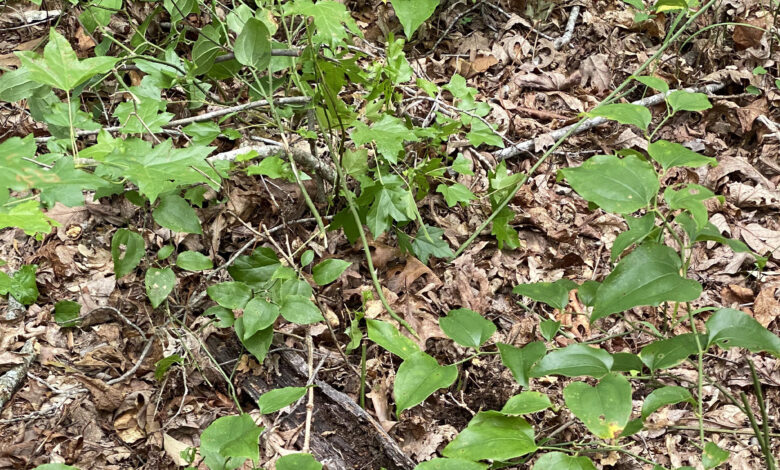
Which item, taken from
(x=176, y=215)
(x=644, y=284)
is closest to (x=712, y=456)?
(x=644, y=284)

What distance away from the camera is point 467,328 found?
5.91 ft

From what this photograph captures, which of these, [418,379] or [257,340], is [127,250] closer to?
[257,340]

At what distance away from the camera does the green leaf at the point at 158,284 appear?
228cm

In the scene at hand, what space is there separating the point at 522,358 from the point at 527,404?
14 cm

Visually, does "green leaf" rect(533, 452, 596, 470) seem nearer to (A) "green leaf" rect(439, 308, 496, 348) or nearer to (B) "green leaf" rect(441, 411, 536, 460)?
(B) "green leaf" rect(441, 411, 536, 460)

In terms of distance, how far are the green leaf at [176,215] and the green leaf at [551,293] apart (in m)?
1.17

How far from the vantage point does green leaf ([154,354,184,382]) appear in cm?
222

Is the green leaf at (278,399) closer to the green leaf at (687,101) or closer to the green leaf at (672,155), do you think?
the green leaf at (672,155)

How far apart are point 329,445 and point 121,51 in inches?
90.9

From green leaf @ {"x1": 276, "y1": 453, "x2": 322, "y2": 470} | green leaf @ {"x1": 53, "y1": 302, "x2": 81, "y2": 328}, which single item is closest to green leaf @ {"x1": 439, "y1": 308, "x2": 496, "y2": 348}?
green leaf @ {"x1": 276, "y1": 453, "x2": 322, "y2": 470}

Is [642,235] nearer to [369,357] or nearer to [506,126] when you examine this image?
[369,357]

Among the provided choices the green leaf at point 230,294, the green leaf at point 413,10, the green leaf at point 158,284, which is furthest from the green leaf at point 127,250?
the green leaf at point 413,10

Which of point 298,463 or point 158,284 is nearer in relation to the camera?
point 298,463

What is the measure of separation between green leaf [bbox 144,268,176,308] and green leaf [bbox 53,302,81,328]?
0.42 meters
